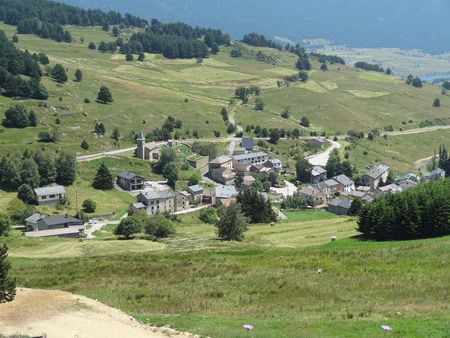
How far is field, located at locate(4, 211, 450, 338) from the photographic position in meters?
25.4

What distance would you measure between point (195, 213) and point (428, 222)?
54.4m

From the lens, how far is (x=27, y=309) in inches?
1079

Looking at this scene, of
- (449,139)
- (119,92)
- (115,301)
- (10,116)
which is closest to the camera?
(115,301)

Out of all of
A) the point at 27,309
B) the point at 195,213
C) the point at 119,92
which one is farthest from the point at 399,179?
the point at 27,309

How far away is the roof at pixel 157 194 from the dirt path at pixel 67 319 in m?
69.8

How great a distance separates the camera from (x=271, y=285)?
35.0 meters

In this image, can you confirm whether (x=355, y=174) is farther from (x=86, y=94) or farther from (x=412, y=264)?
(x=412, y=264)

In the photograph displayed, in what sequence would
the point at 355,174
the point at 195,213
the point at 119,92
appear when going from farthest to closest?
the point at 119,92
the point at 355,174
the point at 195,213

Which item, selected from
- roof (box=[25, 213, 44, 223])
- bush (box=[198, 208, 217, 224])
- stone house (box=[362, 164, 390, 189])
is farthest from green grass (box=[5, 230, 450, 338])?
stone house (box=[362, 164, 390, 189])

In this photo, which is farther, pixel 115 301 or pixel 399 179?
pixel 399 179

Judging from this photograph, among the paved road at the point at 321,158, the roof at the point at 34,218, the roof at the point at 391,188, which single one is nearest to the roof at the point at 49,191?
the roof at the point at 34,218

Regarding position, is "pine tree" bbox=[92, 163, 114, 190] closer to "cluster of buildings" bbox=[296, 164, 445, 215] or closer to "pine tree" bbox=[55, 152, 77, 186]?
"pine tree" bbox=[55, 152, 77, 186]

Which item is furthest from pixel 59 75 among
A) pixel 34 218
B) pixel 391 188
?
pixel 391 188

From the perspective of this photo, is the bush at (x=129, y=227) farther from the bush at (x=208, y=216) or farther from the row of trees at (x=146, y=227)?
the bush at (x=208, y=216)
